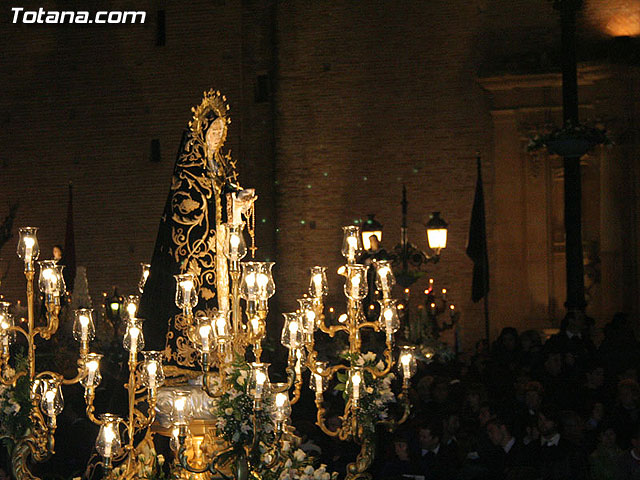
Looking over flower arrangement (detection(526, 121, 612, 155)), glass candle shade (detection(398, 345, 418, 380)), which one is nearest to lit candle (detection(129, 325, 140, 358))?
glass candle shade (detection(398, 345, 418, 380))

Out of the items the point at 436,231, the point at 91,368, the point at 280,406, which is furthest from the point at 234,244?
the point at 436,231

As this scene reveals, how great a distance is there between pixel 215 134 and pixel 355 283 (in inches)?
68.3

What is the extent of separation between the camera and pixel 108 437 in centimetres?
728

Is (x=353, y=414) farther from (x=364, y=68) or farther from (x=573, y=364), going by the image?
(x=364, y=68)

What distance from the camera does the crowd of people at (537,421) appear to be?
29.4 feet

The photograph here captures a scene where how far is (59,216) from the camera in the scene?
20609 millimetres

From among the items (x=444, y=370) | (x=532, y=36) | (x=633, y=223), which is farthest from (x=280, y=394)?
(x=532, y=36)

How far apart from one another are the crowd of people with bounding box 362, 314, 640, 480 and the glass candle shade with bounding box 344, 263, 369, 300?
1.83 metres

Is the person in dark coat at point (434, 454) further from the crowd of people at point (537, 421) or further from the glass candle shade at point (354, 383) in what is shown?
the glass candle shade at point (354, 383)

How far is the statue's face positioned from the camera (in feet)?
29.0

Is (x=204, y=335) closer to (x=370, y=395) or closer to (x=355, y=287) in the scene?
(x=355, y=287)

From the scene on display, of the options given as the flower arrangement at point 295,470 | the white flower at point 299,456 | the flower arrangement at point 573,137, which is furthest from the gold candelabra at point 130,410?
the flower arrangement at point 573,137

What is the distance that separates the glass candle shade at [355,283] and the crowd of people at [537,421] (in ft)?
6.01

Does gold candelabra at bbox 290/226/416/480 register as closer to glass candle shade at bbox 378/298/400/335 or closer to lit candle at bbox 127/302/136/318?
glass candle shade at bbox 378/298/400/335
